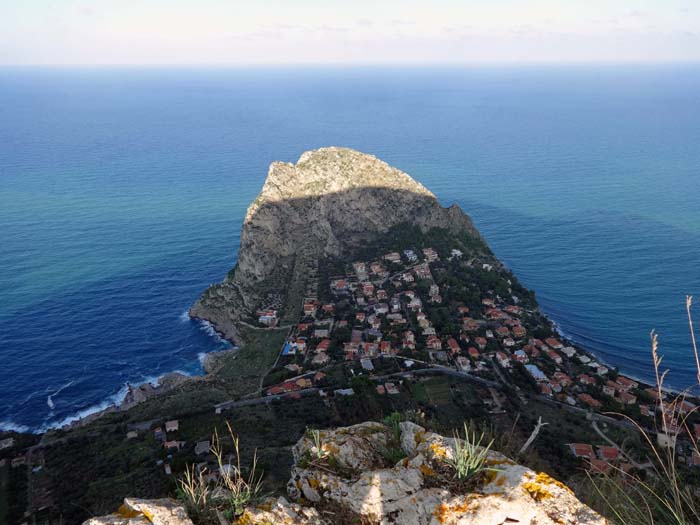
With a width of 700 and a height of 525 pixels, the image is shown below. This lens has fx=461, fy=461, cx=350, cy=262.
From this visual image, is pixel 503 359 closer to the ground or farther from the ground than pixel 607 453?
farther from the ground

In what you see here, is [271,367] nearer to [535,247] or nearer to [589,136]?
[535,247]

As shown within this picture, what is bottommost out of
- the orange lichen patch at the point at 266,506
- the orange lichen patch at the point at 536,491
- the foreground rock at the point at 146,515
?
the orange lichen patch at the point at 266,506

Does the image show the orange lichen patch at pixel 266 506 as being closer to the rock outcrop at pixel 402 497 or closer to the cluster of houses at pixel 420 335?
the rock outcrop at pixel 402 497

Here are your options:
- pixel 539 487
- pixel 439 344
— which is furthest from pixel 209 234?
pixel 539 487

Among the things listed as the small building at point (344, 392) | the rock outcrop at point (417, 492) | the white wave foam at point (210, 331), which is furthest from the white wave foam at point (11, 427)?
the rock outcrop at point (417, 492)

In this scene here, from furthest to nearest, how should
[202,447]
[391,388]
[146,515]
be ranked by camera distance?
[391,388] → [202,447] → [146,515]

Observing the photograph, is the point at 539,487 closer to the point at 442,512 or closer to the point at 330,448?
the point at 442,512

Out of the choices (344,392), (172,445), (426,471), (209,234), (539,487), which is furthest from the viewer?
(209,234)
